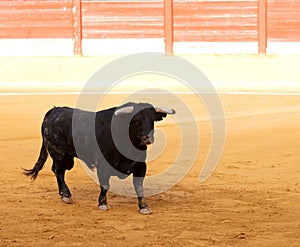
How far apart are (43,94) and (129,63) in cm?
407

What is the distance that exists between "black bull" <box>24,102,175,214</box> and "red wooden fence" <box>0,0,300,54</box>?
12767mm

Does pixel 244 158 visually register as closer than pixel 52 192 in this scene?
No

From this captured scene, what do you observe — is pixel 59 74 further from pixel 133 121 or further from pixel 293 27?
pixel 133 121

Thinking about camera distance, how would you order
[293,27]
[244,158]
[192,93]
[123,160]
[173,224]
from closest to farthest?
[173,224]
[123,160]
[244,158]
[192,93]
[293,27]

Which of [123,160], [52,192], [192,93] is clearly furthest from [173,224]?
[192,93]

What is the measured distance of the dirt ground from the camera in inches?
218

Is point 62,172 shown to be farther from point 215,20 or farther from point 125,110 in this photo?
point 215,20

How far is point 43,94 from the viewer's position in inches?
562

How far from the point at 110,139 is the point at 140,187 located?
41 cm

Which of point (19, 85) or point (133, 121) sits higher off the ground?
point (133, 121)

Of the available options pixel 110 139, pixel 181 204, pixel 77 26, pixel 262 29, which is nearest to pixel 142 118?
pixel 110 139

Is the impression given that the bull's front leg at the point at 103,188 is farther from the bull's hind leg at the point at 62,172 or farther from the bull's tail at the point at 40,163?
the bull's tail at the point at 40,163

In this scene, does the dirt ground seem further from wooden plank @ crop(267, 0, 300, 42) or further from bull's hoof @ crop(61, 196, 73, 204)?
wooden plank @ crop(267, 0, 300, 42)

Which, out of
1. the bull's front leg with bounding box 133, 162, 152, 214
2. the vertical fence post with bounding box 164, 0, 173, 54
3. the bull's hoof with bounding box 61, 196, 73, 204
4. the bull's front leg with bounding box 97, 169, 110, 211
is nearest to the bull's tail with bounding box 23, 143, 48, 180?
the bull's hoof with bounding box 61, 196, 73, 204
